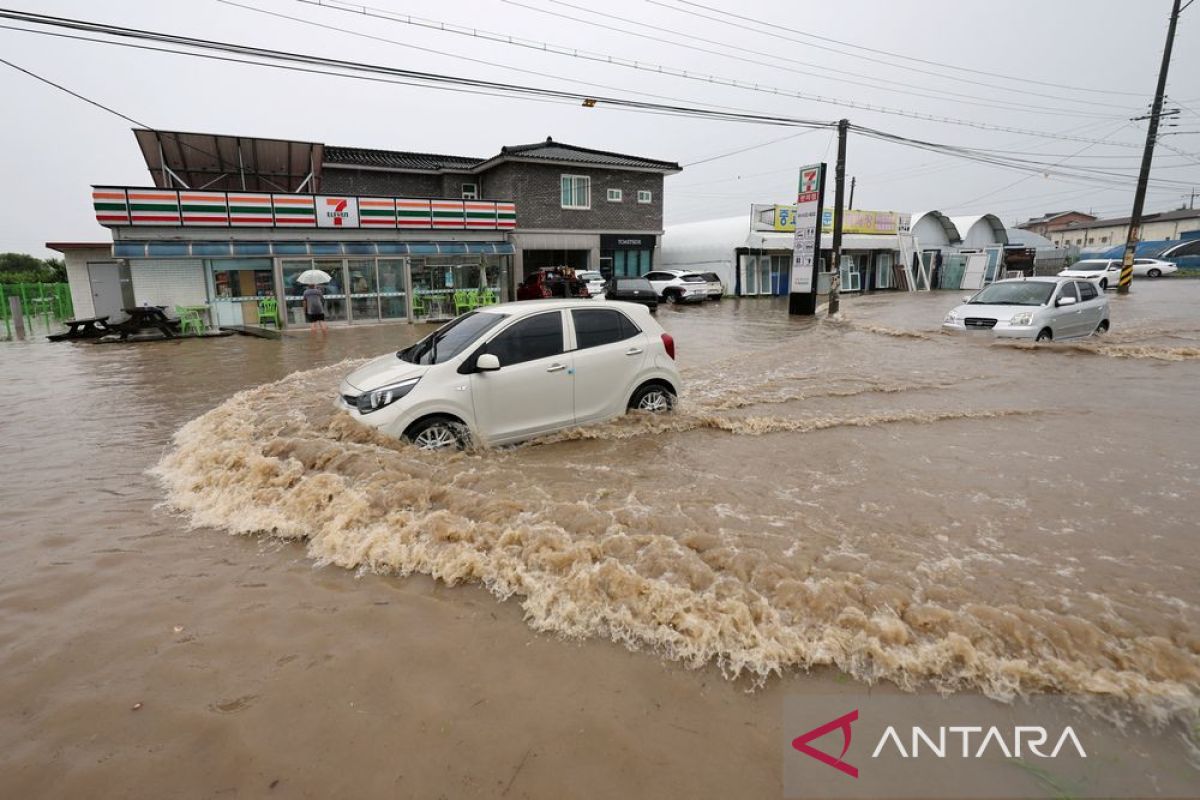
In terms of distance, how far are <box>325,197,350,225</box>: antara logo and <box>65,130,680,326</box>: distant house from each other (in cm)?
3

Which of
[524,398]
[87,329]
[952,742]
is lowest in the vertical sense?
[952,742]

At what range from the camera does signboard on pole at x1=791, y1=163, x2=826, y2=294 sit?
20.5m

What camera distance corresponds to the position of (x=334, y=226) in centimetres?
2019

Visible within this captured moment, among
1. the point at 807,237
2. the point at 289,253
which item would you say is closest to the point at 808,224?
the point at 807,237

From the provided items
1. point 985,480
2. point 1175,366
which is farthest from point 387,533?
point 1175,366

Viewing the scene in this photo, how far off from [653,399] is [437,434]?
264cm

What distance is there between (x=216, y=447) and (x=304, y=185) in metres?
19.6

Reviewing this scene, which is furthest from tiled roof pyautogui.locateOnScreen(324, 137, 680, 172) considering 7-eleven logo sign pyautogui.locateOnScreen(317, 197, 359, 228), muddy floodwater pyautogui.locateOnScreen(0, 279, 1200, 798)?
muddy floodwater pyautogui.locateOnScreen(0, 279, 1200, 798)

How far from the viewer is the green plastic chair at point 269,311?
19422 millimetres

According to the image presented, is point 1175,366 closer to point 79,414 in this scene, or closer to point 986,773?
point 986,773

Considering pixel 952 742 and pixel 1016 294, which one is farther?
pixel 1016 294

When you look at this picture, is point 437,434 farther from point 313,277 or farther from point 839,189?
point 839,189

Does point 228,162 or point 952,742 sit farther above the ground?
point 228,162

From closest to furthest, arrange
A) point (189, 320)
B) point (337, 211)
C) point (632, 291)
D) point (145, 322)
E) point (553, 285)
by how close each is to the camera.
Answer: point (145, 322)
point (189, 320)
point (337, 211)
point (553, 285)
point (632, 291)
